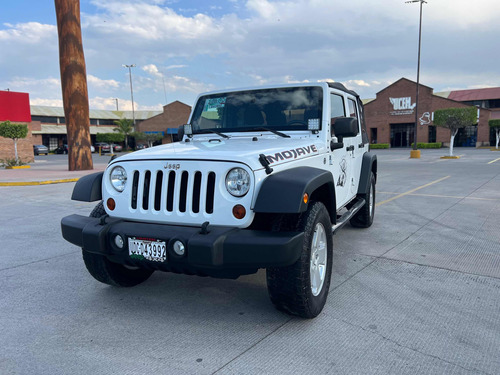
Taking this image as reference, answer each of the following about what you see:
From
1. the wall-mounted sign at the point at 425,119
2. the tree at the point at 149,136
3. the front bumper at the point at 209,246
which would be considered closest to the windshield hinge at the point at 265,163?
the front bumper at the point at 209,246

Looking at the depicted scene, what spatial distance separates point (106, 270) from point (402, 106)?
49.0m

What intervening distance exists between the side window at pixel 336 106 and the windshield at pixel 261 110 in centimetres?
20

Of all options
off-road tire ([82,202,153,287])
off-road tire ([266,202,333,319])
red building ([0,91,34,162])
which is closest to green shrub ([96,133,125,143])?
red building ([0,91,34,162])

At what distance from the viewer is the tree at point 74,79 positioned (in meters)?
16.6

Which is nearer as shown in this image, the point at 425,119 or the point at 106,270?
the point at 106,270

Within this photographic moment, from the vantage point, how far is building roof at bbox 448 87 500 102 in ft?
157

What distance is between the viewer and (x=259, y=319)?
3.05 meters

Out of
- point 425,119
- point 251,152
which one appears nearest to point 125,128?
point 425,119

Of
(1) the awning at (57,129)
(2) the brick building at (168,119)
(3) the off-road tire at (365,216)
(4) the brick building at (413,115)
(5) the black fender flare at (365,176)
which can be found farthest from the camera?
(2) the brick building at (168,119)

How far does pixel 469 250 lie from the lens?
4773 millimetres

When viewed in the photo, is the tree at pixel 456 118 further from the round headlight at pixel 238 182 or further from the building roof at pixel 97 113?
the building roof at pixel 97 113

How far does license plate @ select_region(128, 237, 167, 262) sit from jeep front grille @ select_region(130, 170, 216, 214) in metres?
0.26

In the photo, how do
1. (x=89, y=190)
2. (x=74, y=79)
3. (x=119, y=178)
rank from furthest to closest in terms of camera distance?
(x=74, y=79), (x=89, y=190), (x=119, y=178)

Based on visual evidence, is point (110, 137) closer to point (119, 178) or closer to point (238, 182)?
point (119, 178)
